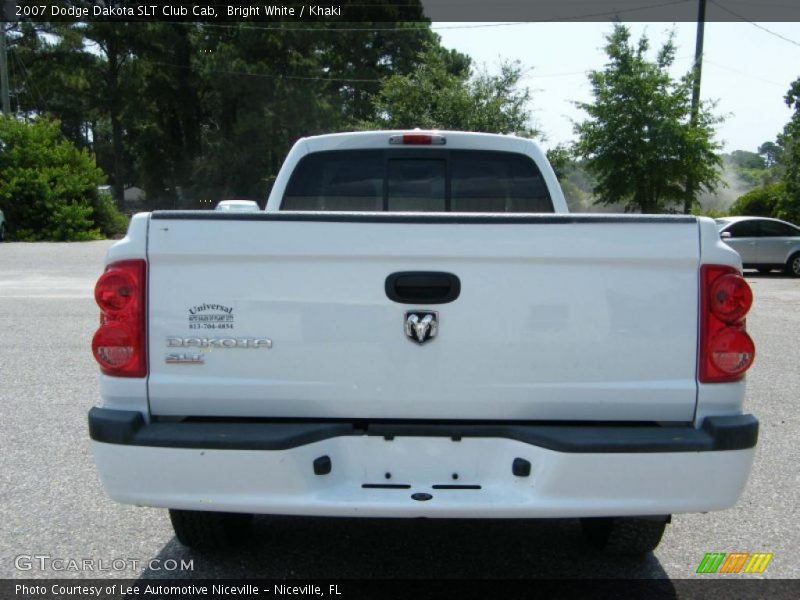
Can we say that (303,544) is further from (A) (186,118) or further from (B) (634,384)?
(A) (186,118)

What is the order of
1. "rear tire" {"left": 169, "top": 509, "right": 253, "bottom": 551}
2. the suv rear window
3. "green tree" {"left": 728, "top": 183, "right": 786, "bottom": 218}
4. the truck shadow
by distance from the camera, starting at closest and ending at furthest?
"rear tire" {"left": 169, "top": 509, "right": 253, "bottom": 551}
the truck shadow
the suv rear window
"green tree" {"left": 728, "top": 183, "right": 786, "bottom": 218}

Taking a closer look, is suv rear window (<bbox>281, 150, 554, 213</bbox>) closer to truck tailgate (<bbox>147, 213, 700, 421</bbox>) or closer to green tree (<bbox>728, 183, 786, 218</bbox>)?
truck tailgate (<bbox>147, 213, 700, 421</bbox>)

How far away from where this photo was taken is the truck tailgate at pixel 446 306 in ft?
9.21

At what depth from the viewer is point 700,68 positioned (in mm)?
25609

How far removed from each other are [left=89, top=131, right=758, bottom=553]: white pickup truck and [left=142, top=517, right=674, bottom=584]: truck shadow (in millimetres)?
841

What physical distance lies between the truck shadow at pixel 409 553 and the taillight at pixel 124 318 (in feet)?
3.75

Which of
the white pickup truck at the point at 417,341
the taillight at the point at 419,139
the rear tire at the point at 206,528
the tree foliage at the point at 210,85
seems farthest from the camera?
the tree foliage at the point at 210,85

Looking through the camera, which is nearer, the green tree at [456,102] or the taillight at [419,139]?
the taillight at [419,139]

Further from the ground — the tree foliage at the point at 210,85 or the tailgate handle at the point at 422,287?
the tree foliage at the point at 210,85

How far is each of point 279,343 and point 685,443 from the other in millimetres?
1455

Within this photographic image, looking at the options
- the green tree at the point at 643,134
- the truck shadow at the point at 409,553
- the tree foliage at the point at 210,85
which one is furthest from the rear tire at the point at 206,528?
the tree foliage at the point at 210,85

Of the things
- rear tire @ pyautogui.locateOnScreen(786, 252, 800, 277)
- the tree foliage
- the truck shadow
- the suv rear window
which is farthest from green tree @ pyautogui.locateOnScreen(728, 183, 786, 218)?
the truck shadow

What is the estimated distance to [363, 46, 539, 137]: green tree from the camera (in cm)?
2702

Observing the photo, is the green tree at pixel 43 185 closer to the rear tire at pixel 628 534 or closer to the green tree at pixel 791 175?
the green tree at pixel 791 175
